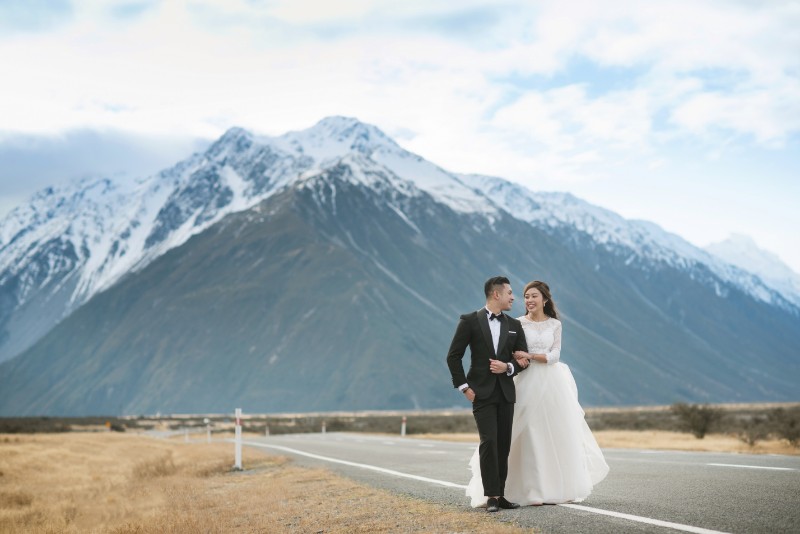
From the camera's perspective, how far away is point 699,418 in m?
33.8

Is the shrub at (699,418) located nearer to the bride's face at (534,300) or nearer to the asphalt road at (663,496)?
the asphalt road at (663,496)

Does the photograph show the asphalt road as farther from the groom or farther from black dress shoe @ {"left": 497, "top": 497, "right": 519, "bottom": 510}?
the groom

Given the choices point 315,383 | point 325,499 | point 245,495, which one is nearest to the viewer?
point 325,499

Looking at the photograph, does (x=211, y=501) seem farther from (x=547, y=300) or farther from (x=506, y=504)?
(x=547, y=300)

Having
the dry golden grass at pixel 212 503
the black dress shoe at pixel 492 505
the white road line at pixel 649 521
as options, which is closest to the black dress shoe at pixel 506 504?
the black dress shoe at pixel 492 505

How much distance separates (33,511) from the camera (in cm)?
1623

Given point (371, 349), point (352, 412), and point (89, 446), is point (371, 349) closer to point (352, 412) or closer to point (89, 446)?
point (352, 412)

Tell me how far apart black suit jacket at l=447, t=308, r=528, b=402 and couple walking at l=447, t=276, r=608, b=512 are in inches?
0.4

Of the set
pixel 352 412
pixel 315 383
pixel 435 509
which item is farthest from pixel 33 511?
pixel 315 383

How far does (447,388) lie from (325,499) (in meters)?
175

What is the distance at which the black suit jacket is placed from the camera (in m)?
9.24

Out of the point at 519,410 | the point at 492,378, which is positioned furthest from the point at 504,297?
the point at 519,410

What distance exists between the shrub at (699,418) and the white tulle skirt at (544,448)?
84.3 ft

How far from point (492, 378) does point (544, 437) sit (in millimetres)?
919
